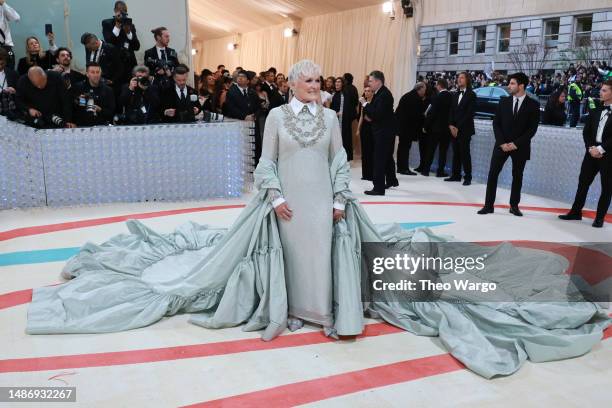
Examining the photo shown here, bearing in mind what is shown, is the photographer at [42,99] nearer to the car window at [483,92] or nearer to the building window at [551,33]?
the car window at [483,92]

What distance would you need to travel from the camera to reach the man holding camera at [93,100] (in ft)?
21.4

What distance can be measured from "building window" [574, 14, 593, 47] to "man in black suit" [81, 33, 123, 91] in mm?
5788

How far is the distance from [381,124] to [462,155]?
1.77 metres

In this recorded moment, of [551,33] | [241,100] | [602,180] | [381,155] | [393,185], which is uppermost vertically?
[551,33]

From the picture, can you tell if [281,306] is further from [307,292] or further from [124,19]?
[124,19]

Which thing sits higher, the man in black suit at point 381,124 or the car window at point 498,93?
the car window at point 498,93

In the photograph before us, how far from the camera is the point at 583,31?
23.0 feet

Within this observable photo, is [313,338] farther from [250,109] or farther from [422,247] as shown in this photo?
[250,109]

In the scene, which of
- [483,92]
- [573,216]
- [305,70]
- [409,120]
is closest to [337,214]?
[305,70]

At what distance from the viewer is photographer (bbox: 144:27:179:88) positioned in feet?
23.4

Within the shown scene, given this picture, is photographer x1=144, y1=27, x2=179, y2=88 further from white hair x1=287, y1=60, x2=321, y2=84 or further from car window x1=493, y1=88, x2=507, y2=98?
car window x1=493, y1=88, x2=507, y2=98

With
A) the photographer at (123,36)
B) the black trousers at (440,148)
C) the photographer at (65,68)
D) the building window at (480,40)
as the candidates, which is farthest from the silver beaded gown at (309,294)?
the building window at (480,40)

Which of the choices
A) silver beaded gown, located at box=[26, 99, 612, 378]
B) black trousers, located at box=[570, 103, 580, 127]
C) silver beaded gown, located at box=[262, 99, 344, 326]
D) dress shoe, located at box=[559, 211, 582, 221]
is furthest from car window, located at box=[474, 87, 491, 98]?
silver beaded gown, located at box=[262, 99, 344, 326]

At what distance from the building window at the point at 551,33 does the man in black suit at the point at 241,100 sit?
12.8ft
